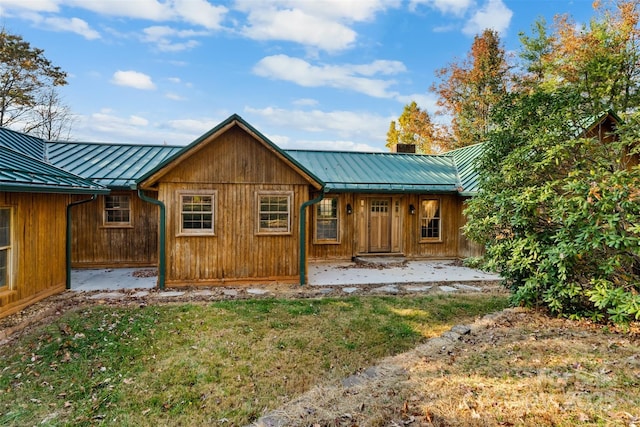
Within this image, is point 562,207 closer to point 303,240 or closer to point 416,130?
point 303,240

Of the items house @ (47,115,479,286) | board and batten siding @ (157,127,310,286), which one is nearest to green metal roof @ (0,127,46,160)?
house @ (47,115,479,286)

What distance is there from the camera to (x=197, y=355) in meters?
4.55

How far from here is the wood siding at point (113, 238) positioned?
10.1 m

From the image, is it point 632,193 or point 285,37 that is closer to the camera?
point 632,193

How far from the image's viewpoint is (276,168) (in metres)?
8.40

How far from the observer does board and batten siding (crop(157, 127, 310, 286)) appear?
798 cm

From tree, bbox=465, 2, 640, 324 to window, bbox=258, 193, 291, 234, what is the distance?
170 inches

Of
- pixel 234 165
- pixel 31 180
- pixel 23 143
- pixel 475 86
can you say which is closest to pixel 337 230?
pixel 234 165

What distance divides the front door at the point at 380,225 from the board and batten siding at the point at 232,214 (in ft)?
13.2

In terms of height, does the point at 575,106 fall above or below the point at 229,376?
above

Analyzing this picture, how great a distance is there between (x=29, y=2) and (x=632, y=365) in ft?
58.6

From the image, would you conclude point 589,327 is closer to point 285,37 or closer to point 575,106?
point 575,106

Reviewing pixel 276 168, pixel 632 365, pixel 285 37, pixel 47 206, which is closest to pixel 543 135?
pixel 632 365

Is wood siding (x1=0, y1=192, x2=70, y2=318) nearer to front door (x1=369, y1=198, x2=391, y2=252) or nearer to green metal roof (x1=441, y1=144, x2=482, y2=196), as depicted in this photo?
front door (x1=369, y1=198, x2=391, y2=252)
